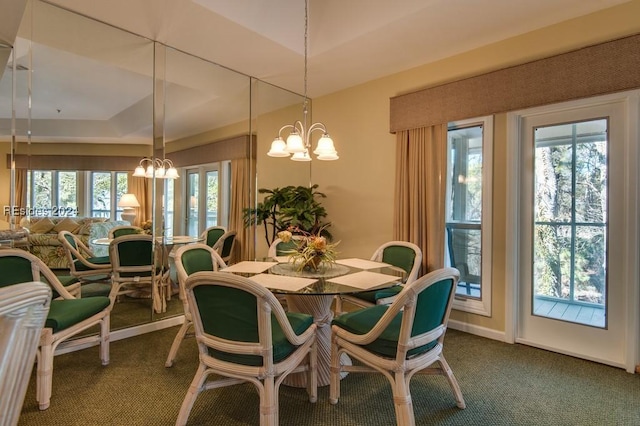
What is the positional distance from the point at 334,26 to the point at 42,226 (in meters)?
3.14

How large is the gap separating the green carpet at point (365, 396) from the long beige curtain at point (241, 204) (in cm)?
163

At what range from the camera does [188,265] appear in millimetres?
2521

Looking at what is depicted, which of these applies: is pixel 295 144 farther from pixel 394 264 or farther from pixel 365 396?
pixel 365 396

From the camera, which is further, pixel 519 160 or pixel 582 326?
pixel 519 160

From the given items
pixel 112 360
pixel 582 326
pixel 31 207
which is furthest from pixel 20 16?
pixel 582 326

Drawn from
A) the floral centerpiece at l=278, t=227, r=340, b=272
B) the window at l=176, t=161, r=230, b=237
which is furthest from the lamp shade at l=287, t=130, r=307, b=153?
the window at l=176, t=161, r=230, b=237

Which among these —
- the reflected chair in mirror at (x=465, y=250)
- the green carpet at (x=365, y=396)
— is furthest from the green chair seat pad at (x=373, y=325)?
the reflected chair in mirror at (x=465, y=250)

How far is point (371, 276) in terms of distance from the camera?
7.27 feet

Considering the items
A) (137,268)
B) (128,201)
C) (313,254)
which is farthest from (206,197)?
(313,254)

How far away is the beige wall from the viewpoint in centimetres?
268

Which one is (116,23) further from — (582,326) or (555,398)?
(582,326)

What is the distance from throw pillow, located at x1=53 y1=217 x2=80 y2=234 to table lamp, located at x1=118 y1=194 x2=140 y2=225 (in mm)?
398

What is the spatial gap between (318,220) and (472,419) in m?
3.00

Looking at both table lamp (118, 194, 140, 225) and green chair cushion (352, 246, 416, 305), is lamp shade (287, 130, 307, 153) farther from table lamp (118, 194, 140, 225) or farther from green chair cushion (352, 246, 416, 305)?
table lamp (118, 194, 140, 225)
